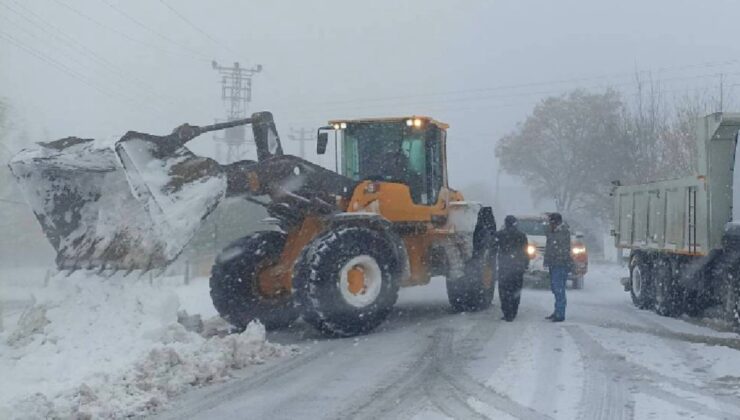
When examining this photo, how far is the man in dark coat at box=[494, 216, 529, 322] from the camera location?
1245cm

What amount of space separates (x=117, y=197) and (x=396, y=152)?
4.72 meters

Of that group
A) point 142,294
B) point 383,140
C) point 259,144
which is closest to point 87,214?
point 142,294

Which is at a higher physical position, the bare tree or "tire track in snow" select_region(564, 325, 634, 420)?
the bare tree

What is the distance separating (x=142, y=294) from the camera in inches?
352

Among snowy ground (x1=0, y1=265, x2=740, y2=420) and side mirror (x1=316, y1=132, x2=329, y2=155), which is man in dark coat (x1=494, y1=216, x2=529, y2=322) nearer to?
snowy ground (x1=0, y1=265, x2=740, y2=420)

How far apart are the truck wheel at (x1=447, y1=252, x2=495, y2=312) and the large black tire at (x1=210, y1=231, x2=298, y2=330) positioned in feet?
10.2

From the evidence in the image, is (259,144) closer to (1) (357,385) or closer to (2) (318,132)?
(2) (318,132)

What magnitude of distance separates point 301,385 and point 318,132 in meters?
5.74

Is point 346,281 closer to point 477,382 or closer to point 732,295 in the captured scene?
point 477,382

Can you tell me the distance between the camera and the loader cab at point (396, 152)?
42.2 feet

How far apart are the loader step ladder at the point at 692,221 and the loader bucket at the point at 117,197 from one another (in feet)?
23.6

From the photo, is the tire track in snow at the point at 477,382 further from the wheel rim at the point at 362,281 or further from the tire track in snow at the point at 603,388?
the wheel rim at the point at 362,281

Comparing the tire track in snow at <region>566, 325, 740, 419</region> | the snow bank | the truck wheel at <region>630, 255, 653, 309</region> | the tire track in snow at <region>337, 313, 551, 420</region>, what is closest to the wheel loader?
the snow bank

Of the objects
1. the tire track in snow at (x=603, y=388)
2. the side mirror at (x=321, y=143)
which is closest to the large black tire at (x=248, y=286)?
the side mirror at (x=321, y=143)
